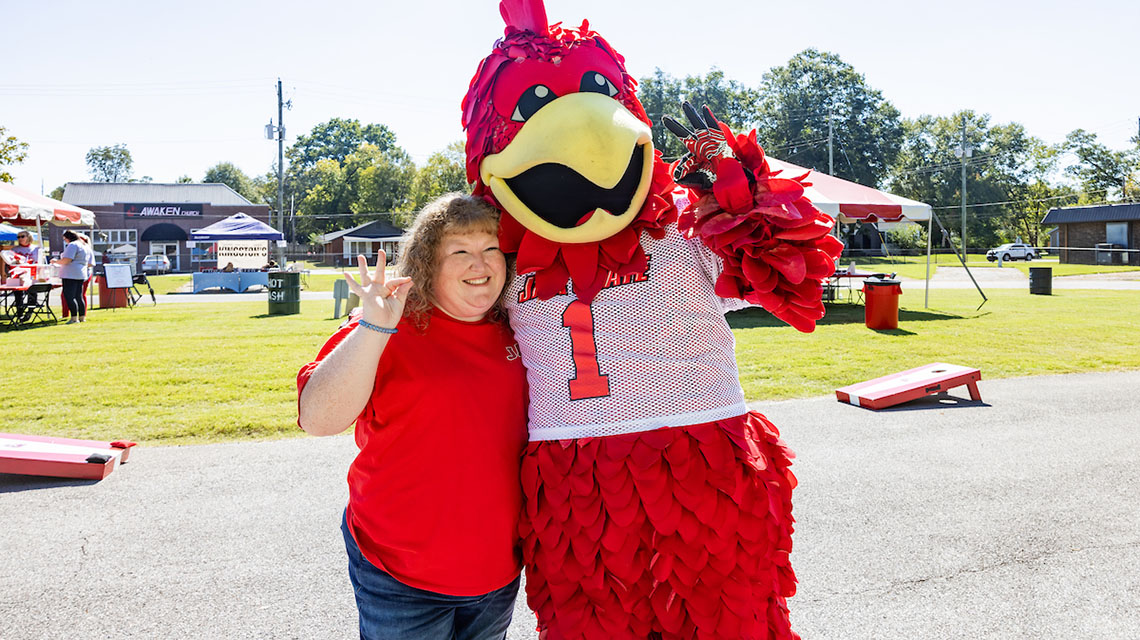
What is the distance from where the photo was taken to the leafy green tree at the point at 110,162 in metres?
94.8

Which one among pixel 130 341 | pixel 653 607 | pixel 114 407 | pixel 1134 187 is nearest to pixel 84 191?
pixel 130 341

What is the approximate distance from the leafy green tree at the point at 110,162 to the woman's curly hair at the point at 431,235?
366 feet

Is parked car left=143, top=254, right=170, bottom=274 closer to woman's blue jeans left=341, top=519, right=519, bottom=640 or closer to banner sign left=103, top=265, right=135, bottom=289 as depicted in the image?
banner sign left=103, top=265, right=135, bottom=289

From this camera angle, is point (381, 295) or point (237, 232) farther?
point (237, 232)

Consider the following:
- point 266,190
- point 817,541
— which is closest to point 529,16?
point 817,541

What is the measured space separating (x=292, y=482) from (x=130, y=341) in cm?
785

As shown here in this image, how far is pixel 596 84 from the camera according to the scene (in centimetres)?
191

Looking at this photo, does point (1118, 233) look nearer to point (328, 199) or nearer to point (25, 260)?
point (25, 260)

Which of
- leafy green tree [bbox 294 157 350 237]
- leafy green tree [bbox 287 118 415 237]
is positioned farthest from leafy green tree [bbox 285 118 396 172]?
leafy green tree [bbox 294 157 350 237]

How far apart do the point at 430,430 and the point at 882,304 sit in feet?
36.5

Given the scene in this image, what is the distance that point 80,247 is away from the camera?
1320 centimetres

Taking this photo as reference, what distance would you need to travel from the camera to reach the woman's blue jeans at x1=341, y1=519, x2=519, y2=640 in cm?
177

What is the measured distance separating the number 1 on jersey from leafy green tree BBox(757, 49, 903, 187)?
185 ft

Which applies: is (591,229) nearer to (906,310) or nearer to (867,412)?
(867,412)
